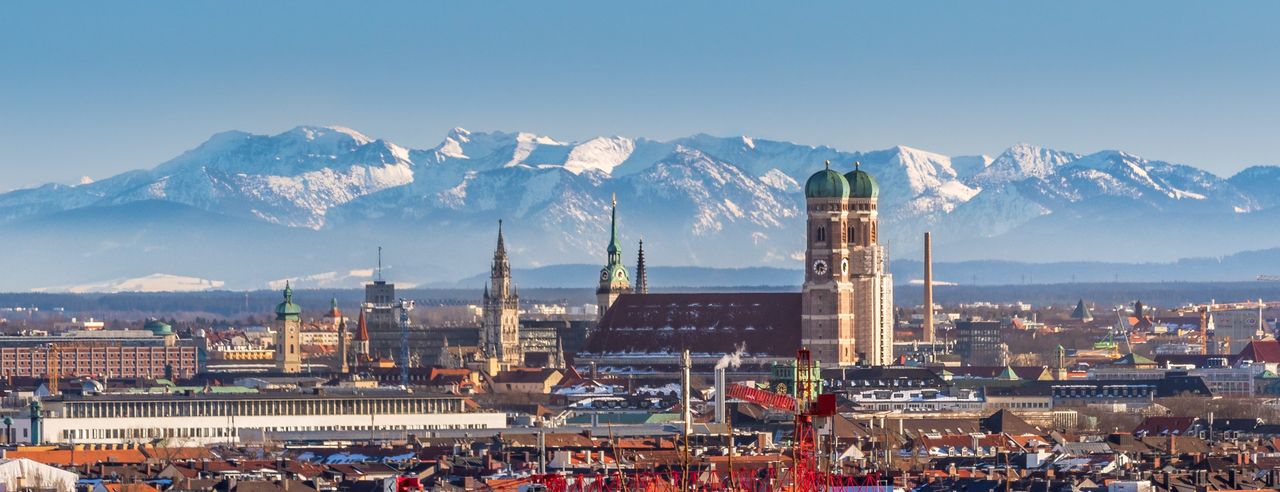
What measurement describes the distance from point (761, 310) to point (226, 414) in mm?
44465

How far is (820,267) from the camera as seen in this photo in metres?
161

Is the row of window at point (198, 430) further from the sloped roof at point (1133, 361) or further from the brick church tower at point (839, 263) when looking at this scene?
the sloped roof at point (1133, 361)

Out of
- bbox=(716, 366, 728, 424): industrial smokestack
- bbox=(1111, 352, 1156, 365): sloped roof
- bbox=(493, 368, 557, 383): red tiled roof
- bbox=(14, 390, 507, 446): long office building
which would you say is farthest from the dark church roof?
bbox=(716, 366, 728, 424): industrial smokestack

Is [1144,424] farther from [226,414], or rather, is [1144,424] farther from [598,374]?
[598,374]

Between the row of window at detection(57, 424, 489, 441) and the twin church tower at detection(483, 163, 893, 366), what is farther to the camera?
the twin church tower at detection(483, 163, 893, 366)

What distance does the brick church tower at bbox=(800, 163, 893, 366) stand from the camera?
160 m

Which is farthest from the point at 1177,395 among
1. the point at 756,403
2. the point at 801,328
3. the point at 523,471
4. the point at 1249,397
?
the point at 523,471

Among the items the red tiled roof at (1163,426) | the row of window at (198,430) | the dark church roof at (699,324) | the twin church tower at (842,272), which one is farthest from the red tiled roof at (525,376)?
the red tiled roof at (1163,426)

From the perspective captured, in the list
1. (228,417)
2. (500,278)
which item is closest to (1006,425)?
(228,417)

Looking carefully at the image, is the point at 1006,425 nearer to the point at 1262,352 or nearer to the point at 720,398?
the point at 720,398

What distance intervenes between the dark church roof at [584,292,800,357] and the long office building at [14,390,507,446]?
101ft

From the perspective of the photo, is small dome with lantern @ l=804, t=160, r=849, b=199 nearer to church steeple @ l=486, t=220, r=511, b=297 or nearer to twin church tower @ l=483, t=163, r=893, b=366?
twin church tower @ l=483, t=163, r=893, b=366

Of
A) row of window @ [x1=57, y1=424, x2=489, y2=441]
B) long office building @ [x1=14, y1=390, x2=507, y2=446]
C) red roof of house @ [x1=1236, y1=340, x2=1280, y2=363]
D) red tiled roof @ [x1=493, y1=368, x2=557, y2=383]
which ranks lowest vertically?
row of window @ [x1=57, y1=424, x2=489, y2=441]

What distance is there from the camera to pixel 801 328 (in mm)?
163500
